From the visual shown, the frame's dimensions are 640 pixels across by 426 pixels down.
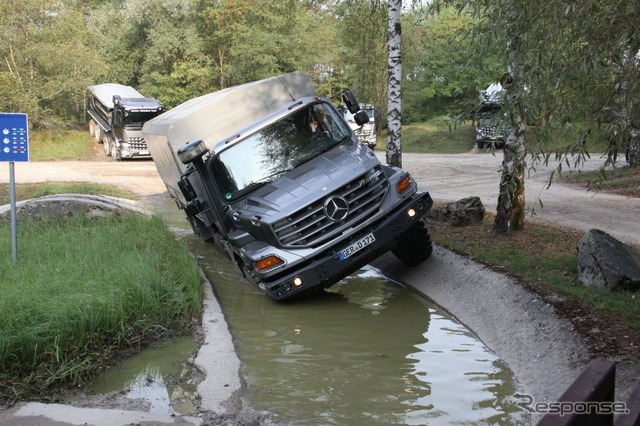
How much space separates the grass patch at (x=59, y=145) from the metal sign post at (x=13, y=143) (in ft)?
83.3

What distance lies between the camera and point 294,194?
819cm

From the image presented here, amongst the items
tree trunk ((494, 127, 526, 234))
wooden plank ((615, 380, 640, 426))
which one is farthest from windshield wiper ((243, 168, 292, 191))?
wooden plank ((615, 380, 640, 426))

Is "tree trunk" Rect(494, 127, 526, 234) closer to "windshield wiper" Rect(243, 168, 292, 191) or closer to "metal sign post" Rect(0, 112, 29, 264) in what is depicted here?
"windshield wiper" Rect(243, 168, 292, 191)

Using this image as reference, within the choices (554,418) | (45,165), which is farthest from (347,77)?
(554,418)

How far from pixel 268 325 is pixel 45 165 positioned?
23622 millimetres

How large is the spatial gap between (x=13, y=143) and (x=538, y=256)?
22.1 ft

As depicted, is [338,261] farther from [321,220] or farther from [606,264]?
[606,264]

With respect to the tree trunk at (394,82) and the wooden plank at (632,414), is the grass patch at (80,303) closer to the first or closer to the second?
the tree trunk at (394,82)

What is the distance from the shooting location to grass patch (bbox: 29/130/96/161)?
33188mm

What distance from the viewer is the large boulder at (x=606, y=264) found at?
281 inches

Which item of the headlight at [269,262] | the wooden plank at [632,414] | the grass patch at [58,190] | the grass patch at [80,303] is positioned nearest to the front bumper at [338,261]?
the headlight at [269,262]

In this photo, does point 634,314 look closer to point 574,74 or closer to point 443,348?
point 443,348

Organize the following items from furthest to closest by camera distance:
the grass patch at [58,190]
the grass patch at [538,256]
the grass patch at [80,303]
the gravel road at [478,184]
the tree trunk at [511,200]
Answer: the grass patch at [58,190], the gravel road at [478,184], the tree trunk at [511,200], the grass patch at [538,256], the grass patch at [80,303]

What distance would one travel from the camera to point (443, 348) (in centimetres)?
698
